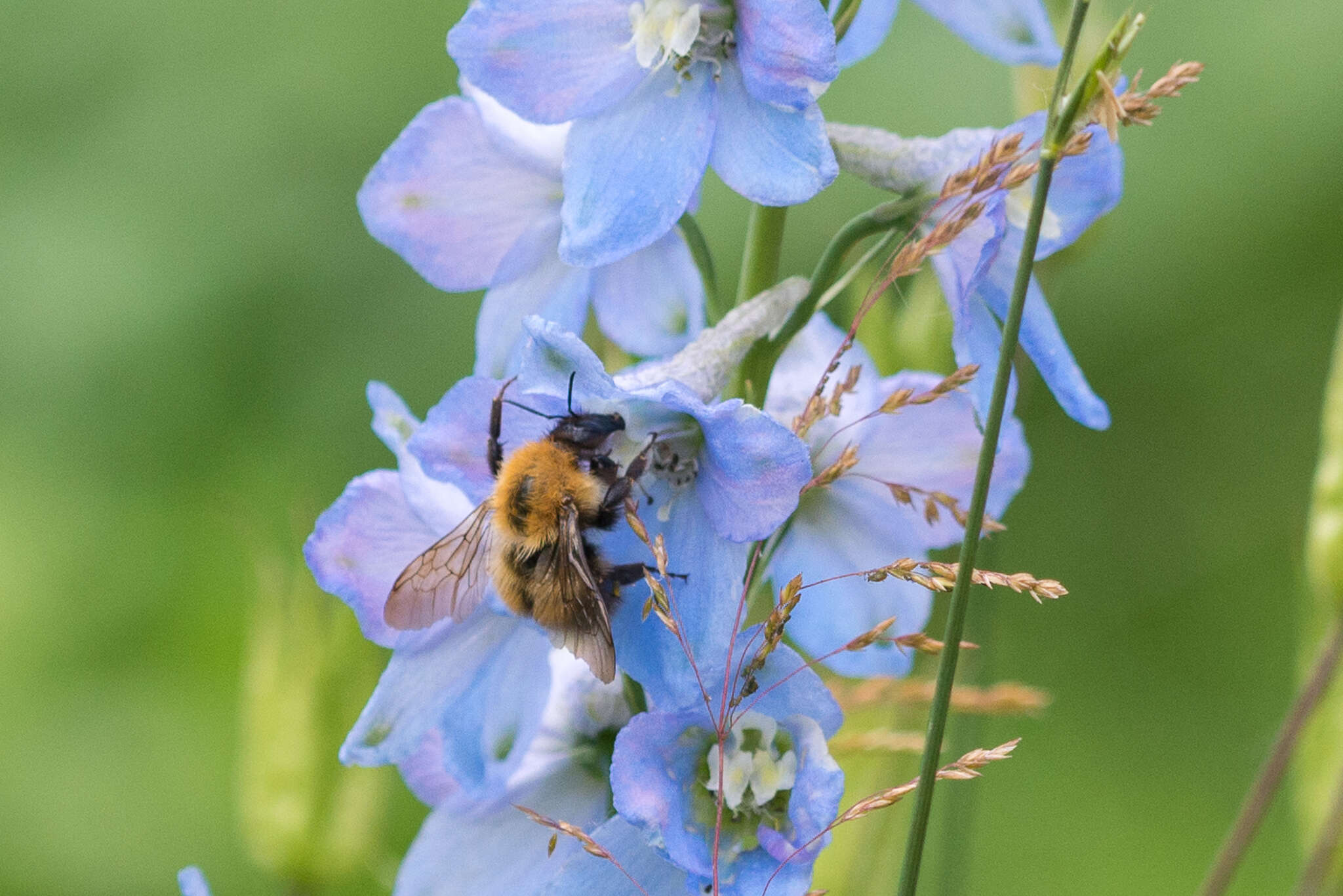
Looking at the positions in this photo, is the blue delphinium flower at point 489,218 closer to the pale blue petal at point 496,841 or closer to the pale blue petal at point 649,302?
the pale blue petal at point 649,302

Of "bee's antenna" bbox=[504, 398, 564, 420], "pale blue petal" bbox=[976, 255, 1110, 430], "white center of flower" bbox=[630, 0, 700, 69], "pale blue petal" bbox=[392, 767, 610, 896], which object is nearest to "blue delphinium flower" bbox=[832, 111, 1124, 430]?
"pale blue petal" bbox=[976, 255, 1110, 430]

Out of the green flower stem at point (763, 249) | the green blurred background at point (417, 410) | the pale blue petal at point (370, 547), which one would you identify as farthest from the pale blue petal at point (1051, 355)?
the green blurred background at point (417, 410)

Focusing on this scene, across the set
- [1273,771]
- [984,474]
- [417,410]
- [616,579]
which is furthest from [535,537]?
[417,410]

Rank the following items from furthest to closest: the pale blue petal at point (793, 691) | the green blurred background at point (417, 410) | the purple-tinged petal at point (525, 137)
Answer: the green blurred background at point (417, 410) < the purple-tinged petal at point (525, 137) < the pale blue petal at point (793, 691)

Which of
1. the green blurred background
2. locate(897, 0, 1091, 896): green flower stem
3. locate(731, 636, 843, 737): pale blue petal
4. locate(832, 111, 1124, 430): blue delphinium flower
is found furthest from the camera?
the green blurred background

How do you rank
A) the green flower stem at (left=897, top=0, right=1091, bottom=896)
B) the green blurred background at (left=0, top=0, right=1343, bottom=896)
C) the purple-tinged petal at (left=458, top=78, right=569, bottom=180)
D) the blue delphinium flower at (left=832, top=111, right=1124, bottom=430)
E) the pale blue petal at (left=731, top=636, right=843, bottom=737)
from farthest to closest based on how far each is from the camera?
the green blurred background at (left=0, top=0, right=1343, bottom=896)
the purple-tinged petal at (left=458, top=78, right=569, bottom=180)
the blue delphinium flower at (left=832, top=111, right=1124, bottom=430)
the pale blue petal at (left=731, top=636, right=843, bottom=737)
the green flower stem at (left=897, top=0, right=1091, bottom=896)

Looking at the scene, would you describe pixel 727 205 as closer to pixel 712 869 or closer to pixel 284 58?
pixel 284 58

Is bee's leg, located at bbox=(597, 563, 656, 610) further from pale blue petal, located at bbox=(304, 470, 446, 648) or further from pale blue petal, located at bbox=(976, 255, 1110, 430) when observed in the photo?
pale blue petal, located at bbox=(976, 255, 1110, 430)
